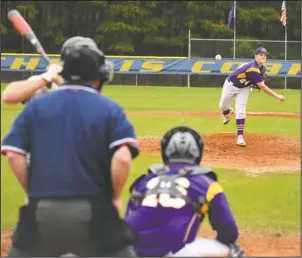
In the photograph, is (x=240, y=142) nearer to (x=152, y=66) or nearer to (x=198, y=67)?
(x=152, y=66)

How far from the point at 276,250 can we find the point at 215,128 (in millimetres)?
8339

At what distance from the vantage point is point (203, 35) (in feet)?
82.7

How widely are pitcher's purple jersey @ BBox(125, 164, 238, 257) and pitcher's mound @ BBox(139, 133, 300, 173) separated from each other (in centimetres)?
414

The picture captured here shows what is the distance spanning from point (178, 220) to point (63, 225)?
0.58 metres

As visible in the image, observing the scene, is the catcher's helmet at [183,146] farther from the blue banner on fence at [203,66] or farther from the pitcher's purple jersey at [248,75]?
the blue banner on fence at [203,66]

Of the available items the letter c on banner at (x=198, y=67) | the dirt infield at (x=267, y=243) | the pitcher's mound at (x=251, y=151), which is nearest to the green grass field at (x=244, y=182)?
the dirt infield at (x=267, y=243)

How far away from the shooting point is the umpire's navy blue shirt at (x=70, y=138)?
2703 millimetres

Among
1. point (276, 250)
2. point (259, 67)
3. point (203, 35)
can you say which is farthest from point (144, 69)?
point (276, 250)

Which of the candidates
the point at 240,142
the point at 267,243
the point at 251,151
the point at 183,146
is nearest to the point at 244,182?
the point at 267,243

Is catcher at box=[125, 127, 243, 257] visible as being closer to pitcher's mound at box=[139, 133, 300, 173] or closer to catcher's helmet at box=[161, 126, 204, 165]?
catcher's helmet at box=[161, 126, 204, 165]

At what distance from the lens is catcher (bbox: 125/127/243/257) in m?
2.99

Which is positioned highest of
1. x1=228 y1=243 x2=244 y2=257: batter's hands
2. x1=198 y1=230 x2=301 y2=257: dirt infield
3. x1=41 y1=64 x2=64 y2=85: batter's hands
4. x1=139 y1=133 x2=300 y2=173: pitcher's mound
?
x1=41 y1=64 x2=64 y2=85: batter's hands

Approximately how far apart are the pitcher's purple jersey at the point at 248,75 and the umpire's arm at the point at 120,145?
7073 millimetres

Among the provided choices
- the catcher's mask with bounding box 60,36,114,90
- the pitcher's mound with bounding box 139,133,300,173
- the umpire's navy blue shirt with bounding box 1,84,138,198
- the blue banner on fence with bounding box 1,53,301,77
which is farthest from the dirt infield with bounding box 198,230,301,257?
the blue banner on fence with bounding box 1,53,301,77
